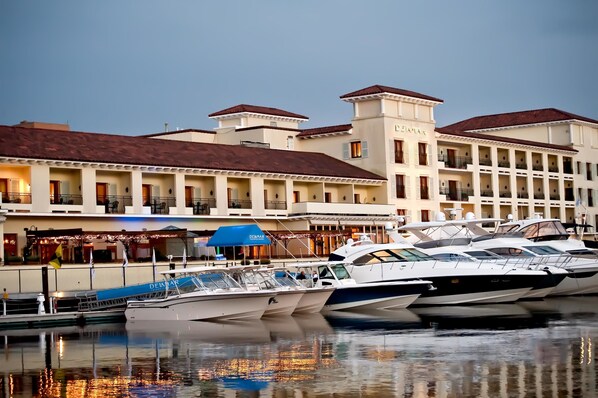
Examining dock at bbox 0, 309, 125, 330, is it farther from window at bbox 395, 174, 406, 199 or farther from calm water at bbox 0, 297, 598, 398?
window at bbox 395, 174, 406, 199

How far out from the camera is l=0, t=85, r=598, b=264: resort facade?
203 ft

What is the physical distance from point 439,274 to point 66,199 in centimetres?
2353

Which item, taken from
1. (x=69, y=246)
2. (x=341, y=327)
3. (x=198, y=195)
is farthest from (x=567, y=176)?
(x=341, y=327)

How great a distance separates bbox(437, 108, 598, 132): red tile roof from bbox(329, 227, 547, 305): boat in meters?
53.5

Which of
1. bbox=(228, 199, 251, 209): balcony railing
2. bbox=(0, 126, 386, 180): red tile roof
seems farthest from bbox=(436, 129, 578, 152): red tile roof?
bbox=(228, 199, 251, 209): balcony railing

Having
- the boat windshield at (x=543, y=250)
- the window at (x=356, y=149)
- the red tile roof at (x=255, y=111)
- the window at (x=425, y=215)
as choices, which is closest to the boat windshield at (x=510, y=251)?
the boat windshield at (x=543, y=250)

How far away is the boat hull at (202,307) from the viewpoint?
43000mm

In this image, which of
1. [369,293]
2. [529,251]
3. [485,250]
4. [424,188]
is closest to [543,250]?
[529,251]

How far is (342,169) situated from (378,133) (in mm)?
4035

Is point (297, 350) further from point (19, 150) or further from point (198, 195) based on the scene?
point (198, 195)

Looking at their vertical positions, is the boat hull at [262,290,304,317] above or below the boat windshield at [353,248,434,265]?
below

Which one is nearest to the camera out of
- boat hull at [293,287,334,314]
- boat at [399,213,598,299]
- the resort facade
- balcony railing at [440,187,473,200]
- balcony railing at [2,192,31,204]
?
boat hull at [293,287,334,314]

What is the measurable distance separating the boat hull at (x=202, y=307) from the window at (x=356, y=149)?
4143 cm

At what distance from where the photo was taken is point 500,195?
94750 mm
